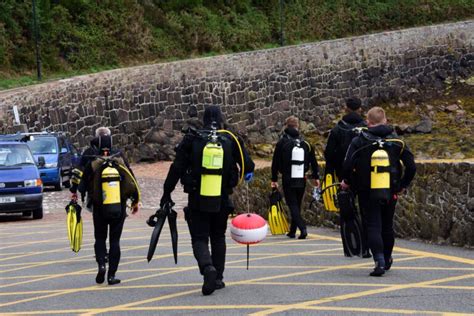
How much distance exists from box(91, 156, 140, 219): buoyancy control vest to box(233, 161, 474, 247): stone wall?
13.5ft

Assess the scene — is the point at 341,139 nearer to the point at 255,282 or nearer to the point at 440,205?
the point at 440,205

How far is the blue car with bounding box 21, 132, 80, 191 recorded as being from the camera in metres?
28.0

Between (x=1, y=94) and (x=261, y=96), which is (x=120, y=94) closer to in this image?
(x=1, y=94)

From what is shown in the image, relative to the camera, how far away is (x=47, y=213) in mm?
22562

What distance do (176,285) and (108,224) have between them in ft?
3.74

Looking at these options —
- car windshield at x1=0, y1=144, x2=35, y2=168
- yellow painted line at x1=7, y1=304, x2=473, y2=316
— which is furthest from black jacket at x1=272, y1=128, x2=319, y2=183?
car windshield at x1=0, y1=144, x2=35, y2=168

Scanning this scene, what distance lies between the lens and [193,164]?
10.3 metres

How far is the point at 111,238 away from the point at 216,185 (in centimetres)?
162

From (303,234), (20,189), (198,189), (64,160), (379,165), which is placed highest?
(379,165)

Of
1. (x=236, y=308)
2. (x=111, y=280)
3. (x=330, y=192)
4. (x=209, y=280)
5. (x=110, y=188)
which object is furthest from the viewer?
(x=330, y=192)

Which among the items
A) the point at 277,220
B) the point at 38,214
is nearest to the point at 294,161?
the point at 277,220

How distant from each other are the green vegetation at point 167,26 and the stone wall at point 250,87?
11.7 feet

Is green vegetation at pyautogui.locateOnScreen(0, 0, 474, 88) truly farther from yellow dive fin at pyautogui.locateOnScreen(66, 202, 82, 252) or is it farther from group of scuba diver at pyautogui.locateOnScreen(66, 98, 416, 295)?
group of scuba diver at pyautogui.locateOnScreen(66, 98, 416, 295)

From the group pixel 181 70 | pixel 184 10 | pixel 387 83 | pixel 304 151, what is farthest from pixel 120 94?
pixel 304 151
